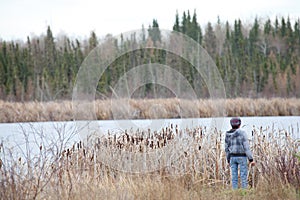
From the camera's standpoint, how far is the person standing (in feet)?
21.5

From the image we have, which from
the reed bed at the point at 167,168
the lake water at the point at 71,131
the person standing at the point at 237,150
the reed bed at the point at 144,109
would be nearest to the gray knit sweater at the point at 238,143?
the person standing at the point at 237,150

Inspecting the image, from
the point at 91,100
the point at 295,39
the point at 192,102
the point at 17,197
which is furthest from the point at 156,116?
the point at 295,39

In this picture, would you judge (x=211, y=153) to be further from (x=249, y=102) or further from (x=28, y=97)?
(x=28, y=97)

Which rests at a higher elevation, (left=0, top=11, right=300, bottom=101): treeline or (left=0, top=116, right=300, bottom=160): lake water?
(left=0, top=11, right=300, bottom=101): treeline

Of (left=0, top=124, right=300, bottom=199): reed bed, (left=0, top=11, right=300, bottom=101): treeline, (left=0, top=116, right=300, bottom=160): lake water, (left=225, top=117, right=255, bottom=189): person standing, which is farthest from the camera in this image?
(left=0, top=11, right=300, bottom=101): treeline

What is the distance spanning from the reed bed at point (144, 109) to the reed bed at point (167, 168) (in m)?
8.52

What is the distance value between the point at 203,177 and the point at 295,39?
34852 mm

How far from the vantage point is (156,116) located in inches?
717

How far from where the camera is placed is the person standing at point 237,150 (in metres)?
6.54

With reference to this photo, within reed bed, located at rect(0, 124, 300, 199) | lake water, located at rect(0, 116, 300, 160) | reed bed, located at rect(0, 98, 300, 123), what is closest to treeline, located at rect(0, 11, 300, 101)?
reed bed, located at rect(0, 98, 300, 123)

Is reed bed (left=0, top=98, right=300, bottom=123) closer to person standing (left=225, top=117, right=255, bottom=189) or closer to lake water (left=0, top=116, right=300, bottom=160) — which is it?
lake water (left=0, top=116, right=300, bottom=160)

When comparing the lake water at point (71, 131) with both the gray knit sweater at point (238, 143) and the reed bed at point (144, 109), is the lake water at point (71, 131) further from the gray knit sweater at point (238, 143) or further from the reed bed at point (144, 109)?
the gray knit sweater at point (238, 143)

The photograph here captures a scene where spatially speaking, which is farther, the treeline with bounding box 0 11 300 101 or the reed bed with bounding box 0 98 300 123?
the treeline with bounding box 0 11 300 101

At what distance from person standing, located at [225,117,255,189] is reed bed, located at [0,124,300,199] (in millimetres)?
207
